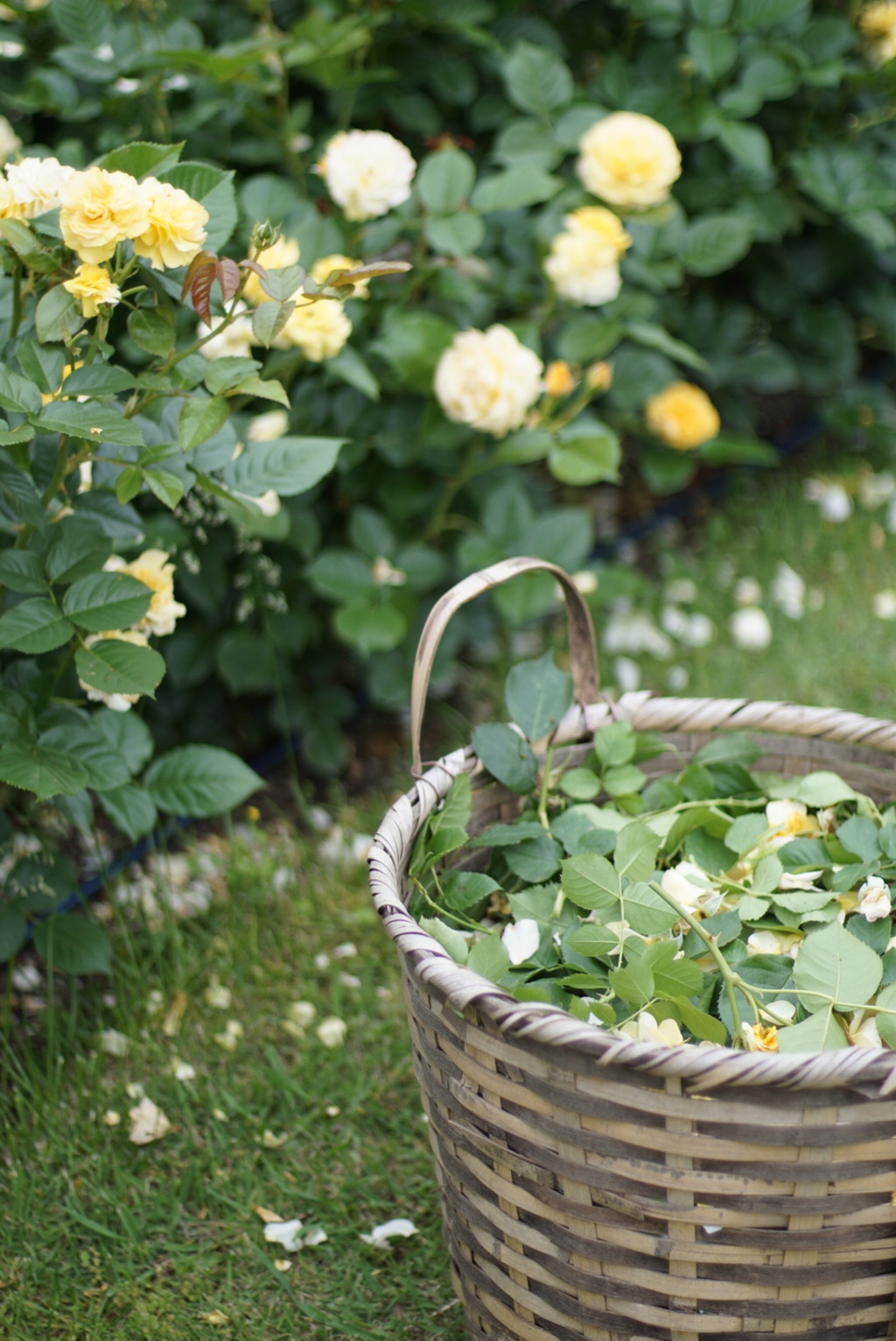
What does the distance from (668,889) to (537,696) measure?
23 centimetres

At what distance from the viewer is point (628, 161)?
57.5 inches

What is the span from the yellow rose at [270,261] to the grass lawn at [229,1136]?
28.4 inches

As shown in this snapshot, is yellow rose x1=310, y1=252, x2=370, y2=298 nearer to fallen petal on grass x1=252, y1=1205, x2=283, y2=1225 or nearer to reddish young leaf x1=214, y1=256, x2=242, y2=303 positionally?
reddish young leaf x1=214, y1=256, x2=242, y2=303

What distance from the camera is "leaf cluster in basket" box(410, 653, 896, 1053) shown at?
0.80m

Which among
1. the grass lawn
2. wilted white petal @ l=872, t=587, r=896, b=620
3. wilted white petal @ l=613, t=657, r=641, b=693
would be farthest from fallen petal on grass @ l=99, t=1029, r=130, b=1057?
wilted white petal @ l=872, t=587, r=896, b=620

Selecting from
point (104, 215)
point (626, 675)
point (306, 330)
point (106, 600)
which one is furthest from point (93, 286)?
point (626, 675)

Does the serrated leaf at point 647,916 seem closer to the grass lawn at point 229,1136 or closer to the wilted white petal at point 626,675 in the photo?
the grass lawn at point 229,1136

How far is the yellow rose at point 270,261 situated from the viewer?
1141mm

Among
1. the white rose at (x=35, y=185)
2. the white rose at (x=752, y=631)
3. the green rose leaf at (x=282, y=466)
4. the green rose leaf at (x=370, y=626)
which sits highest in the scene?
the white rose at (x=35, y=185)

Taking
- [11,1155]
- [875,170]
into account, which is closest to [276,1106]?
[11,1155]

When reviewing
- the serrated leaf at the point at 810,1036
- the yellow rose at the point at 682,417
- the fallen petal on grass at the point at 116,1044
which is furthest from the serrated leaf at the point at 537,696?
the yellow rose at the point at 682,417

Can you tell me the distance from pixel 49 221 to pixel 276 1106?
910 mm

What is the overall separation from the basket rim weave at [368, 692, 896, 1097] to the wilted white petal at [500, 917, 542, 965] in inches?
4.1

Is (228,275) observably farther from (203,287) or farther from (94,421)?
(94,421)
